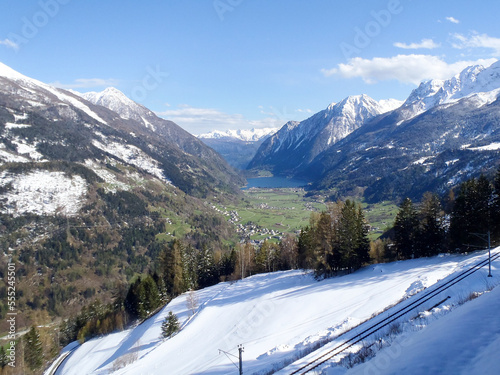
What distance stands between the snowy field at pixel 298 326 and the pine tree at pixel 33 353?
17.0 feet

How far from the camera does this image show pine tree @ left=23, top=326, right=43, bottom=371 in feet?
131

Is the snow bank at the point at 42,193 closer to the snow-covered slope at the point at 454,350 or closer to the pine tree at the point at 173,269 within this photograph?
the pine tree at the point at 173,269

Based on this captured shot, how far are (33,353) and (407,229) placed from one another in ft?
183

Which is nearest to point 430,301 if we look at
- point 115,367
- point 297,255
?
point 115,367

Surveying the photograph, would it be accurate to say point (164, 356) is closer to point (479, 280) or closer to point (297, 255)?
point (479, 280)

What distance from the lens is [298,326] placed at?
961 inches

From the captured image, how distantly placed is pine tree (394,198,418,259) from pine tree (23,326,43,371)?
178 feet

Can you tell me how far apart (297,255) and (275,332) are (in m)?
29.9

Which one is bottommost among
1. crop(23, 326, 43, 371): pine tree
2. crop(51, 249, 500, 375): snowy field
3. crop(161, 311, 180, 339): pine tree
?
crop(23, 326, 43, 371): pine tree

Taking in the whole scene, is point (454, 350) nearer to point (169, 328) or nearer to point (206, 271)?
point (169, 328)

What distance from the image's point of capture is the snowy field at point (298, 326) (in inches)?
344

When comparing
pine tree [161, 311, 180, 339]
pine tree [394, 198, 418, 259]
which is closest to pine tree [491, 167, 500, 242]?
pine tree [394, 198, 418, 259]

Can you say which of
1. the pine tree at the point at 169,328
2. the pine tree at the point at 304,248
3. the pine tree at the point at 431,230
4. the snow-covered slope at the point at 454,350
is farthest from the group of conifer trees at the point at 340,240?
the snow-covered slope at the point at 454,350

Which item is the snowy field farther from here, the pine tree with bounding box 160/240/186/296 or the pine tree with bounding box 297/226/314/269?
the pine tree with bounding box 160/240/186/296
